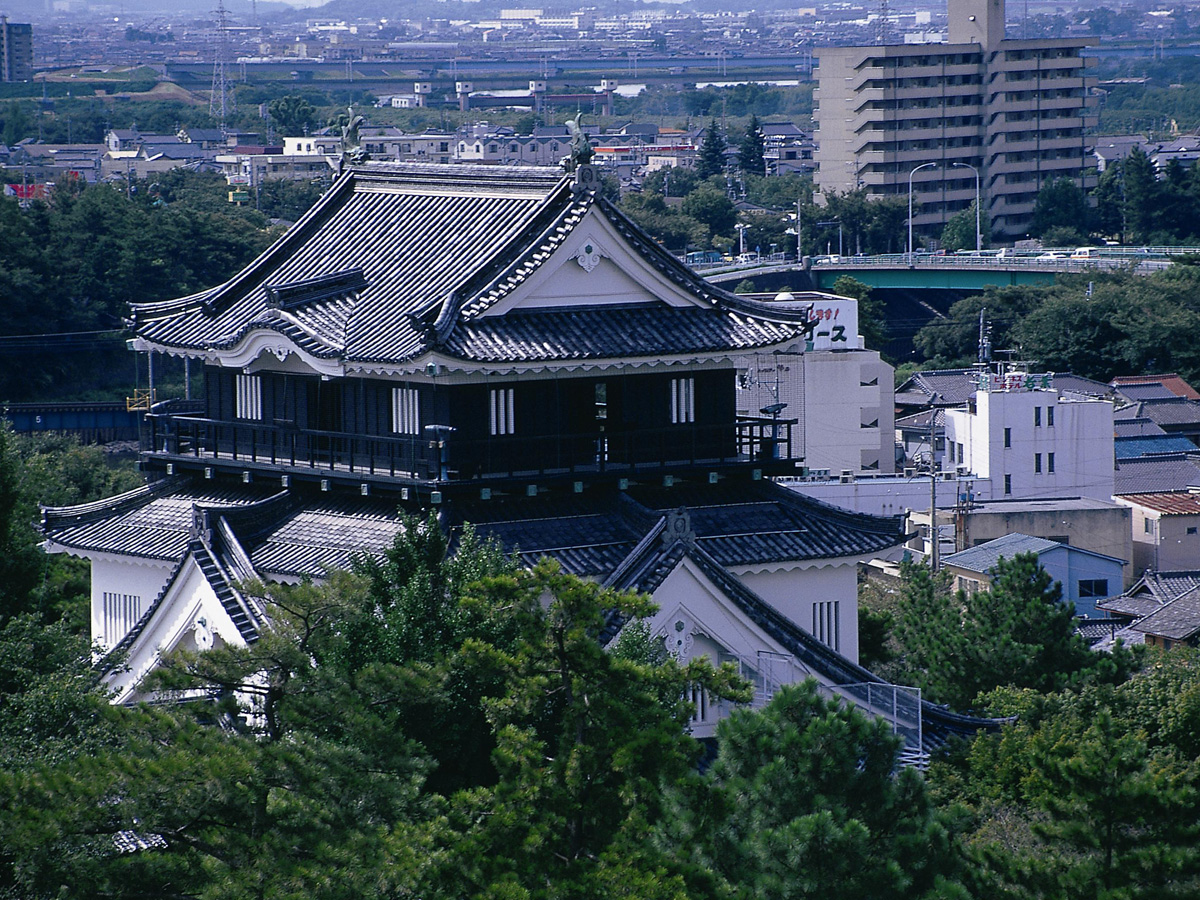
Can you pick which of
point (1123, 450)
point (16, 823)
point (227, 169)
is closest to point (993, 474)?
point (1123, 450)

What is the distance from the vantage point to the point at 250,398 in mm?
26594

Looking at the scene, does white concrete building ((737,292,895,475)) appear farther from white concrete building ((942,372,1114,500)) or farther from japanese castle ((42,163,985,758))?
japanese castle ((42,163,985,758))

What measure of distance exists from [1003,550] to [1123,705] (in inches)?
1133

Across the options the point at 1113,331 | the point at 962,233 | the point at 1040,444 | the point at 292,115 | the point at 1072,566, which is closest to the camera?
the point at 1072,566

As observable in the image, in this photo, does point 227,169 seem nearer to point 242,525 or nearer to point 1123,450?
point 1123,450

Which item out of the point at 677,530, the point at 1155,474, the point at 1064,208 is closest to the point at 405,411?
the point at 677,530

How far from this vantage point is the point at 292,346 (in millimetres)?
24391

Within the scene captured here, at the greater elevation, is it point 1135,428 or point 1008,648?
point 1008,648

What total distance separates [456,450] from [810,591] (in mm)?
4783

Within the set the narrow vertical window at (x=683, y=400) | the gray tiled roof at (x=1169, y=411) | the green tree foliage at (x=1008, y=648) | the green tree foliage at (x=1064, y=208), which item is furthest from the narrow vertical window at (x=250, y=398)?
the green tree foliage at (x=1064, y=208)

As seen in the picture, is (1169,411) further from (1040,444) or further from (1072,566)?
(1072,566)

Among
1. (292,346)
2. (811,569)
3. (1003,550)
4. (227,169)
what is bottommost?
(1003,550)

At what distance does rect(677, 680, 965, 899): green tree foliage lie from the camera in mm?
16328

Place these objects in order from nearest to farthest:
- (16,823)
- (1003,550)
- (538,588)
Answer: (16,823)
(538,588)
(1003,550)
